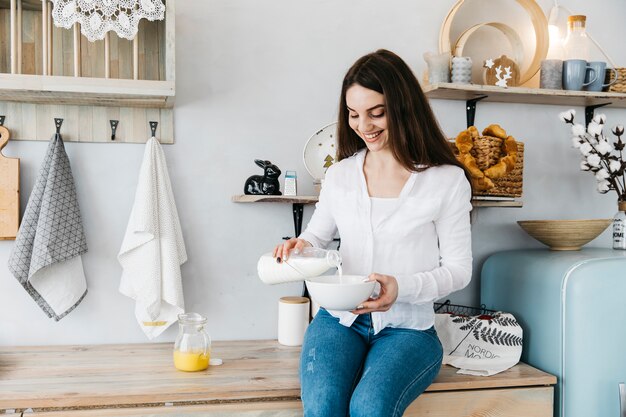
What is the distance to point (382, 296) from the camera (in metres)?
→ 1.46

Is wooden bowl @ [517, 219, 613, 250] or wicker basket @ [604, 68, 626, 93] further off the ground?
wicker basket @ [604, 68, 626, 93]

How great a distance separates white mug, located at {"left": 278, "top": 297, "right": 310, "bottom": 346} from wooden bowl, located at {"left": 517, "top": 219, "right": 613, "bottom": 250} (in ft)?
2.56

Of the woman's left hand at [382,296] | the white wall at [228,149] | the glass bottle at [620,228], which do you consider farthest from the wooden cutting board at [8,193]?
the glass bottle at [620,228]

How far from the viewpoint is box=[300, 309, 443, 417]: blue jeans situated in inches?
55.8

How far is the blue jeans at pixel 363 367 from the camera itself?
142cm

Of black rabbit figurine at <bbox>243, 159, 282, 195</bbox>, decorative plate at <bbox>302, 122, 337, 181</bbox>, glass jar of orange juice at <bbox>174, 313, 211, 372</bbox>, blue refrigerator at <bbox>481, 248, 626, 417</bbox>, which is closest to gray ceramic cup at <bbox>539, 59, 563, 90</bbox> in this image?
blue refrigerator at <bbox>481, 248, 626, 417</bbox>

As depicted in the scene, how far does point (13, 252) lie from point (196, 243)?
1.73ft

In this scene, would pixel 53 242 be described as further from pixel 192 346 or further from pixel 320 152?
pixel 320 152

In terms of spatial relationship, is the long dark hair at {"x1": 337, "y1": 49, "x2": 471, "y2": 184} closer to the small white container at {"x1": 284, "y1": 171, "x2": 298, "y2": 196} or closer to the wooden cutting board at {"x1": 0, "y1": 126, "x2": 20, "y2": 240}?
the small white container at {"x1": 284, "y1": 171, "x2": 298, "y2": 196}

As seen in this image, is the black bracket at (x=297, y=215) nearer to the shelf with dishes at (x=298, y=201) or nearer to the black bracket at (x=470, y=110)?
the shelf with dishes at (x=298, y=201)

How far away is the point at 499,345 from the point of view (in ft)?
6.19

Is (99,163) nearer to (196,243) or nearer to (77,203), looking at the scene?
(77,203)

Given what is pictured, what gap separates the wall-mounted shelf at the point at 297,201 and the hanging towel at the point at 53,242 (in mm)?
481

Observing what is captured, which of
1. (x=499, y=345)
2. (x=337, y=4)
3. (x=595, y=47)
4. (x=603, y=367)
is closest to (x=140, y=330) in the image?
(x=499, y=345)
